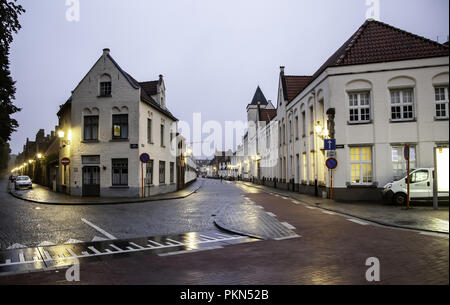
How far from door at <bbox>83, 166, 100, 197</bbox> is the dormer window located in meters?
5.87

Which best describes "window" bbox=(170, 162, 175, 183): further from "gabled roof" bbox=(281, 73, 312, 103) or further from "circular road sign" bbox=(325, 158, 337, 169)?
"circular road sign" bbox=(325, 158, 337, 169)

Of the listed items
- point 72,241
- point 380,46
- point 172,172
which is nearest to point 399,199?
point 380,46

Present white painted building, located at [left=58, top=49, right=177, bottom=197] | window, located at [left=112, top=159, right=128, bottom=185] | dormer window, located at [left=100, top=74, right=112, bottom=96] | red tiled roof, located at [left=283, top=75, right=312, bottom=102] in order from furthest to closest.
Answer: red tiled roof, located at [left=283, top=75, right=312, bottom=102], dormer window, located at [left=100, top=74, right=112, bottom=96], window, located at [left=112, top=159, right=128, bottom=185], white painted building, located at [left=58, top=49, right=177, bottom=197]

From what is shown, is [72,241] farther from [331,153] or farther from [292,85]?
[292,85]

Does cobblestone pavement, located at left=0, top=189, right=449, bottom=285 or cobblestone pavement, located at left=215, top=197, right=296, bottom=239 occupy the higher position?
cobblestone pavement, located at left=0, top=189, right=449, bottom=285

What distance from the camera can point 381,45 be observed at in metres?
19.7

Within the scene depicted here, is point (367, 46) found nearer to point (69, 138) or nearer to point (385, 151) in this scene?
point (385, 151)

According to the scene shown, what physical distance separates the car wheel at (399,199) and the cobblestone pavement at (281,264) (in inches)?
314

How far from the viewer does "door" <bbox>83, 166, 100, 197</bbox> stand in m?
24.6

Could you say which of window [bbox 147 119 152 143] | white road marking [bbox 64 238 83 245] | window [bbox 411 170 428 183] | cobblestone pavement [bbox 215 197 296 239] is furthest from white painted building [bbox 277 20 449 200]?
white road marking [bbox 64 238 83 245]

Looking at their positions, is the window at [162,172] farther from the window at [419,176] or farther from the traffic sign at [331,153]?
the window at [419,176]
